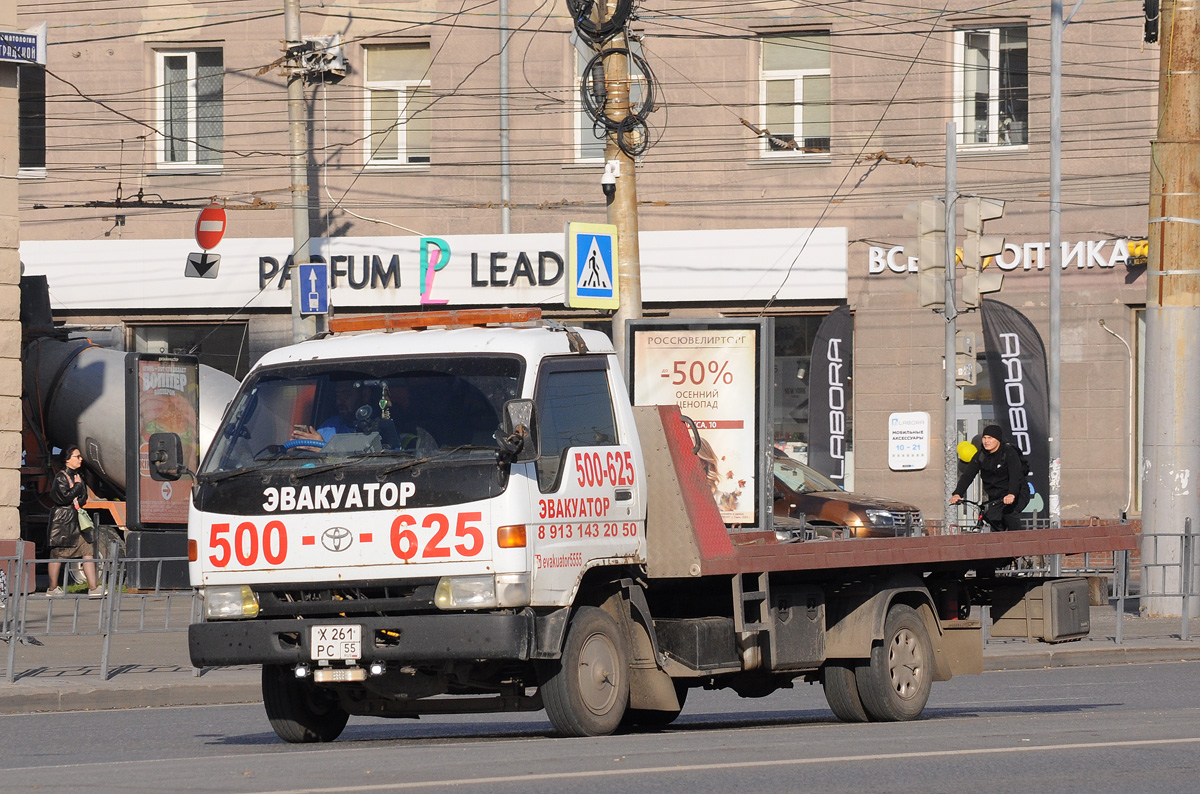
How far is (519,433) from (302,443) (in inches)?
51.9

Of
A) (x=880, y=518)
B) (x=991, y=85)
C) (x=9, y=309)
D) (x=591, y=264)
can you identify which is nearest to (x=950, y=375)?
(x=880, y=518)

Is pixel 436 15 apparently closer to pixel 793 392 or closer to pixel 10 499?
pixel 793 392

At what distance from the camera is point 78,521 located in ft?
75.4

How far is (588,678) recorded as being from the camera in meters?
9.41

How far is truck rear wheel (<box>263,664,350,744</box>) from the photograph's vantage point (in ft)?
32.7

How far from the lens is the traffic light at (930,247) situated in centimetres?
2144

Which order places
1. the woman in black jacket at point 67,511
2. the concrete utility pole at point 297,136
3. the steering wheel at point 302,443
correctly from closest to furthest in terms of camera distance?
the steering wheel at point 302,443, the woman in black jacket at point 67,511, the concrete utility pole at point 297,136

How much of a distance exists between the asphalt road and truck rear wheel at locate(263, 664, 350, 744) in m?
0.17

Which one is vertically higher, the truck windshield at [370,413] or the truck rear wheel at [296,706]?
the truck windshield at [370,413]

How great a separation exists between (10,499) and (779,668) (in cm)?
1309

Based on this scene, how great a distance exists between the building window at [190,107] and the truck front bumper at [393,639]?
22450 mm

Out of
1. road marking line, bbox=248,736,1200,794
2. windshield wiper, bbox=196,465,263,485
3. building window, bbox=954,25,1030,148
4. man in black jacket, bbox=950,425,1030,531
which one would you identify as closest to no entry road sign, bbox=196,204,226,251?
building window, bbox=954,25,1030,148

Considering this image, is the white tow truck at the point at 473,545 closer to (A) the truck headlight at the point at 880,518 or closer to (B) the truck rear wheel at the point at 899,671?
(B) the truck rear wheel at the point at 899,671

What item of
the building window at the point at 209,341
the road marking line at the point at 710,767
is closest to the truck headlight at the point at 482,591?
the road marking line at the point at 710,767
